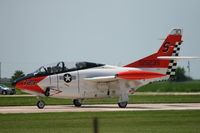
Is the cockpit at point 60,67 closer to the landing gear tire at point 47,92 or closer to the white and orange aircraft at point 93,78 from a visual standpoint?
the white and orange aircraft at point 93,78

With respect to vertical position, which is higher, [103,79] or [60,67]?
[60,67]

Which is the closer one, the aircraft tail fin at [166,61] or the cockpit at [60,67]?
the cockpit at [60,67]

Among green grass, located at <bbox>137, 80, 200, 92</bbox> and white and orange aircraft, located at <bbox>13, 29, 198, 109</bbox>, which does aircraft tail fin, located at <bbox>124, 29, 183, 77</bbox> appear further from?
green grass, located at <bbox>137, 80, 200, 92</bbox>

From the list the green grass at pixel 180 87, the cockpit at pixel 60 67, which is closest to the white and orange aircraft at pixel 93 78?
the cockpit at pixel 60 67

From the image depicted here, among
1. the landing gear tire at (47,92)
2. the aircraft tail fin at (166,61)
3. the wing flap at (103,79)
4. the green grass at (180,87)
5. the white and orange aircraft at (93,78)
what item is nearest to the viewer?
the white and orange aircraft at (93,78)

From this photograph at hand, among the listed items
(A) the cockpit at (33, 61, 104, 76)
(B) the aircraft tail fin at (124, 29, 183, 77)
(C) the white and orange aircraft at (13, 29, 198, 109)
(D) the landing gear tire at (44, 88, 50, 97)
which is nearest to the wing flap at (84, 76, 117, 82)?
(C) the white and orange aircraft at (13, 29, 198, 109)

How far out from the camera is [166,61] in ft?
116

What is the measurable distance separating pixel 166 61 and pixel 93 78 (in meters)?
6.09

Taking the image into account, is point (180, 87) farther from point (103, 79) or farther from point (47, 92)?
point (47, 92)

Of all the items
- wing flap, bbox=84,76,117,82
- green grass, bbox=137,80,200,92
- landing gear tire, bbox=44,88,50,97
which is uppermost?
green grass, bbox=137,80,200,92

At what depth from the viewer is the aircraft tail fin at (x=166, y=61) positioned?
35094 millimetres

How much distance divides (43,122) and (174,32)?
17790 mm

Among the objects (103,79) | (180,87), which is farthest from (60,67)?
(180,87)

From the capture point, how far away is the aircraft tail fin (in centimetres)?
3509
